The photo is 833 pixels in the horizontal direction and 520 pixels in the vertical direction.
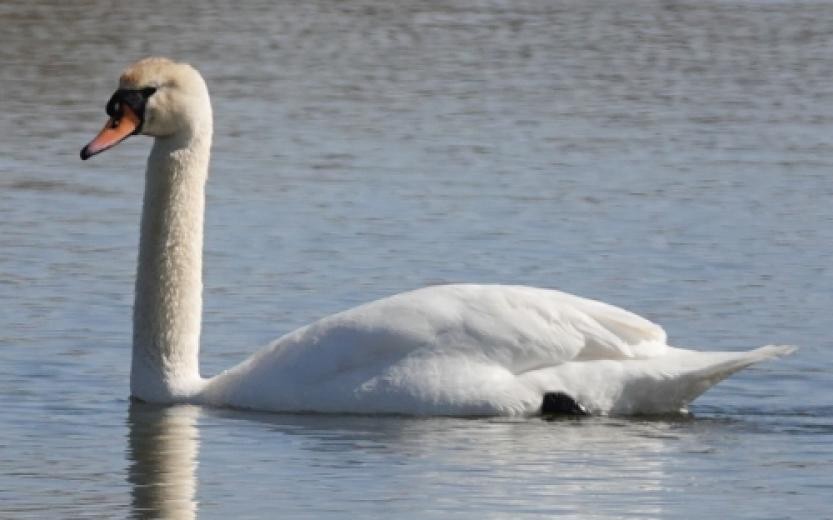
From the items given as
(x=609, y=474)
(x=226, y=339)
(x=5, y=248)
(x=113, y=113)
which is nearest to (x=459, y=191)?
(x=5, y=248)

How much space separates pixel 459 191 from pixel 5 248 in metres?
3.29

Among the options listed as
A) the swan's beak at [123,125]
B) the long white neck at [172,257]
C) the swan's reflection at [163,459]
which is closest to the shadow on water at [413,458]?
the swan's reflection at [163,459]

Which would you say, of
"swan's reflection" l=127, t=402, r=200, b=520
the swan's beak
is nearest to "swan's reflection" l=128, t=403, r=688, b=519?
"swan's reflection" l=127, t=402, r=200, b=520

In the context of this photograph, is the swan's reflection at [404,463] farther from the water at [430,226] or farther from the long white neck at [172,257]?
Result: the long white neck at [172,257]

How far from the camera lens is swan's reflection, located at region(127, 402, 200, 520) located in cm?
827

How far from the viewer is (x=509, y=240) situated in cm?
1402

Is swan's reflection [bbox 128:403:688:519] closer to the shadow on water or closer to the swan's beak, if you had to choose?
the shadow on water

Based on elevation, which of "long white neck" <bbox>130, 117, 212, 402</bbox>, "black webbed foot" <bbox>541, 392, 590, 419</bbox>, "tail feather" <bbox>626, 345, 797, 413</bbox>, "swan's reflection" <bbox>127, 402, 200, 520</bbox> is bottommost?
"swan's reflection" <bbox>127, 402, 200, 520</bbox>

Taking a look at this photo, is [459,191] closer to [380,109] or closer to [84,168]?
[84,168]

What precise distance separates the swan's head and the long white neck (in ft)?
0.27

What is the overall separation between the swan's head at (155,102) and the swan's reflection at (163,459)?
1135mm

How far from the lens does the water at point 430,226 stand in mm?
8758

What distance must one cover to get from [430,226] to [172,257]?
4.03 m

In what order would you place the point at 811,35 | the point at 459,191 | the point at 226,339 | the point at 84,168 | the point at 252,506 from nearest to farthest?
the point at 252,506 < the point at 226,339 < the point at 459,191 < the point at 84,168 < the point at 811,35
